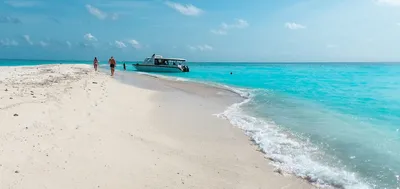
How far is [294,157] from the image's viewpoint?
7.41m

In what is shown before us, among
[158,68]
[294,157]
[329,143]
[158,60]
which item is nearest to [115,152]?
[294,157]

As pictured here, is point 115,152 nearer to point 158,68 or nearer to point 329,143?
point 329,143

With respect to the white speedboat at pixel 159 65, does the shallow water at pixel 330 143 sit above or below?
below

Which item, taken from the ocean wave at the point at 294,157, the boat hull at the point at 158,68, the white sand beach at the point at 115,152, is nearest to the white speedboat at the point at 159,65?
the boat hull at the point at 158,68

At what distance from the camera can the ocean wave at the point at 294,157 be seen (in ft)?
20.1

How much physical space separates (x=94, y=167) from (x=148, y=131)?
132 inches

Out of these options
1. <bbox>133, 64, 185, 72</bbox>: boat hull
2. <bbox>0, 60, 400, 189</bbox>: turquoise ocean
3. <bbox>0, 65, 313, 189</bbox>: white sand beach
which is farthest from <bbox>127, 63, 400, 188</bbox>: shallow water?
<bbox>133, 64, 185, 72</bbox>: boat hull

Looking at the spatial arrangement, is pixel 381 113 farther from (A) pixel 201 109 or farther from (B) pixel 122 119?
(B) pixel 122 119

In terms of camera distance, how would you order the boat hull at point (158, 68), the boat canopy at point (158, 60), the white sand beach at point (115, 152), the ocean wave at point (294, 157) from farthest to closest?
the boat canopy at point (158, 60)
the boat hull at point (158, 68)
the ocean wave at point (294, 157)
the white sand beach at point (115, 152)

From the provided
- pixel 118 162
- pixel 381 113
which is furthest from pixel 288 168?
pixel 381 113

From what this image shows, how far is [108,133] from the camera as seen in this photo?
7.93m

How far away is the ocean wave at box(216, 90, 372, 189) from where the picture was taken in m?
6.11

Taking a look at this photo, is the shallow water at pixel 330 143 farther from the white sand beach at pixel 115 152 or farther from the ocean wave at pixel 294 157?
the white sand beach at pixel 115 152

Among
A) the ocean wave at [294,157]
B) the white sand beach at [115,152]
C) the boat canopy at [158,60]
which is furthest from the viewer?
the boat canopy at [158,60]
